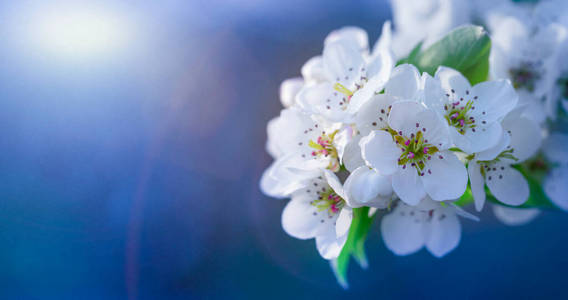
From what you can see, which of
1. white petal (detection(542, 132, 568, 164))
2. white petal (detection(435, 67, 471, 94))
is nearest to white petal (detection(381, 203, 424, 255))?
white petal (detection(435, 67, 471, 94))

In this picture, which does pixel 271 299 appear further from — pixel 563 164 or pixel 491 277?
pixel 563 164

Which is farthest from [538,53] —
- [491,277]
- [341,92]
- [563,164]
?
[491,277]

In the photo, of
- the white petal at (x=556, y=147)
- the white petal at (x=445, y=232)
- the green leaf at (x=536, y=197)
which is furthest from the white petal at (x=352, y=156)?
the white petal at (x=556, y=147)

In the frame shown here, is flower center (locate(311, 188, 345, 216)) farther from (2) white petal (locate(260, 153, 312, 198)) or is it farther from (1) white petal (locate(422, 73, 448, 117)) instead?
(1) white petal (locate(422, 73, 448, 117))

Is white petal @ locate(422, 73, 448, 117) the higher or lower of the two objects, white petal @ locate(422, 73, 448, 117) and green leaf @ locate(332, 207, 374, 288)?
the higher

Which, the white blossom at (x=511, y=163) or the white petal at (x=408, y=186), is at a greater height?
the white petal at (x=408, y=186)

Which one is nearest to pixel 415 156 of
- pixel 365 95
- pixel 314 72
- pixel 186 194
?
pixel 365 95

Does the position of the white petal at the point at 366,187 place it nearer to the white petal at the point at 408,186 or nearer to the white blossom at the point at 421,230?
the white petal at the point at 408,186
